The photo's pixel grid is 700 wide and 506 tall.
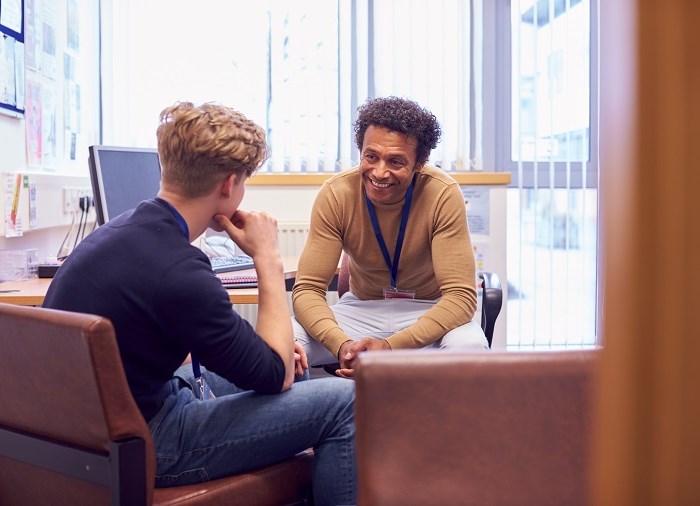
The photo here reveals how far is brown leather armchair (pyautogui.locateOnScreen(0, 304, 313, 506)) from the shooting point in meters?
1.09

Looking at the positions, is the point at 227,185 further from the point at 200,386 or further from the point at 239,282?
the point at 239,282

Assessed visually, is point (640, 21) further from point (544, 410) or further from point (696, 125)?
point (544, 410)

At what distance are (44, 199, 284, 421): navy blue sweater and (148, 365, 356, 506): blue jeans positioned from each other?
1.9 inches

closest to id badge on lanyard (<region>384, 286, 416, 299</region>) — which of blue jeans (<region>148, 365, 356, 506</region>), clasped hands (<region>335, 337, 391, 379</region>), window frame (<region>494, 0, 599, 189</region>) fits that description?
clasped hands (<region>335, 337, 391, 379</region>)

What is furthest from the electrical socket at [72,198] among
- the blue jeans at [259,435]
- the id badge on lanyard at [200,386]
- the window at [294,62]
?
the blue jeans at [259,435]

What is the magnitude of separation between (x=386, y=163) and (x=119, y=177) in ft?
2.90

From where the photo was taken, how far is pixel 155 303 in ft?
4.14

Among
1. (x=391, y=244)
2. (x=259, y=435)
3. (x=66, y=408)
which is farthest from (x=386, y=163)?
(x=66, y=408)

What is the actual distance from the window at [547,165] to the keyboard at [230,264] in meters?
1.55

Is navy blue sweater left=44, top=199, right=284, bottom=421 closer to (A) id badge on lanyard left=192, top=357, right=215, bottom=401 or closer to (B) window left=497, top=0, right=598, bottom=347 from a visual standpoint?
(A) id badge on lanyard left=192, top=357, right=215, bottom=401

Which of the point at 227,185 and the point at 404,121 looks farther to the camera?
the point at 404,121

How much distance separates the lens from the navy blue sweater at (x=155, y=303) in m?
1.26

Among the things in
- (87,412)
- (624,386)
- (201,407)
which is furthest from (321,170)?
(624,386)

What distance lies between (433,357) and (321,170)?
2.95 meters
